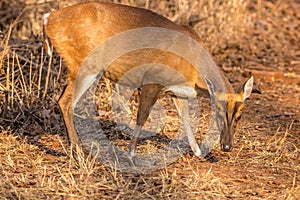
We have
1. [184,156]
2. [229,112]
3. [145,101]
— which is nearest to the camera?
[229,112]

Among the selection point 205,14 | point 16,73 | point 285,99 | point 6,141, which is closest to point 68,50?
point 6,141

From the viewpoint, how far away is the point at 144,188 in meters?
5.67

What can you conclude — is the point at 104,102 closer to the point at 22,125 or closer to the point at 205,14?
the point at 22,125

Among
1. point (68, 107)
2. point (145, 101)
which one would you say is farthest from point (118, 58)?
point (68, 107)

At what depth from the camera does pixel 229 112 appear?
6.43m

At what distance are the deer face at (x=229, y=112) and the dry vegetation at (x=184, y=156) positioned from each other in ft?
0.93

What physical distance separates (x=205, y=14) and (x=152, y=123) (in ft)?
12.0

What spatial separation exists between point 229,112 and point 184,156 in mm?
745

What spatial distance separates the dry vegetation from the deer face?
0.93 ft

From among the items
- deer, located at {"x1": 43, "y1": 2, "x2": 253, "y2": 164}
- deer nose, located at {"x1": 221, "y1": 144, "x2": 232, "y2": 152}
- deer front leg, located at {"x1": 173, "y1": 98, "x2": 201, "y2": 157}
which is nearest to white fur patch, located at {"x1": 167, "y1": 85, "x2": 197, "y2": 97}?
deer, located at {"x1": 43, "y1": 2, "x2": 253, "y2": 164}

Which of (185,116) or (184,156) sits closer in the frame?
(184,156)

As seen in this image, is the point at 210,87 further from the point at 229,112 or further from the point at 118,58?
the point at 118,58

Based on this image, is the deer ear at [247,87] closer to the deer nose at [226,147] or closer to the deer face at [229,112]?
the deer face at [229,112]

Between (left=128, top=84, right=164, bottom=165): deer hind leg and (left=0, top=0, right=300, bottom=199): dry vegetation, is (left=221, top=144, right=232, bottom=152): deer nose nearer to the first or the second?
(left=0, top=0, right=300, bottom=199): dry vegetation
